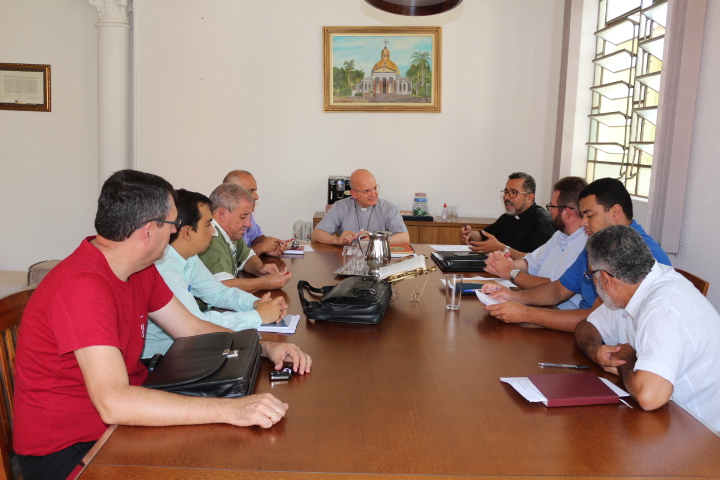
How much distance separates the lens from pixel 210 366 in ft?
5.41

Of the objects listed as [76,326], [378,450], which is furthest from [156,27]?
[378,450]

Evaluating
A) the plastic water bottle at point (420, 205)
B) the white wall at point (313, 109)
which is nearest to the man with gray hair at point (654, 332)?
the plastic water bottle at point (420, 205)

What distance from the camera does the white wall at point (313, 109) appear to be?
584 centimetres

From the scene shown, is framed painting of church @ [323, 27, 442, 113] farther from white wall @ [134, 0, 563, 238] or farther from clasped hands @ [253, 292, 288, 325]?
clasped hands @ [253, 292, 288, 325]

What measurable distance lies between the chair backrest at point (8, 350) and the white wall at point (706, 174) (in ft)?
10.2

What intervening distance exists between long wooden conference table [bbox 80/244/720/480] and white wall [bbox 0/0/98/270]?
510 cm

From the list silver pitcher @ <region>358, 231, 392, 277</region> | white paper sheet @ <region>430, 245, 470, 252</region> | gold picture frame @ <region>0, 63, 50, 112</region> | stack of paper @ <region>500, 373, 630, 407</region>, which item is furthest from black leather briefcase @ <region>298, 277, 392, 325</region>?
gold picture frame @ <region>0, 63, 50, 112</region>

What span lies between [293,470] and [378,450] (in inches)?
8.1

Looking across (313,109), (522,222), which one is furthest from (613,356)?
(313,109)

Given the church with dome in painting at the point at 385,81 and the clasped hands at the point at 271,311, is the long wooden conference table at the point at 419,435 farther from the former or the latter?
the church with dome in painting at the point at 385,81

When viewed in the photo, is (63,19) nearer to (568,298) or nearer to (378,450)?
(568,298)

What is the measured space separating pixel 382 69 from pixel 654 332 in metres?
4.59

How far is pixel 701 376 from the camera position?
1.84 meters

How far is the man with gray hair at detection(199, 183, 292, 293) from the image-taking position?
302 centimetres
